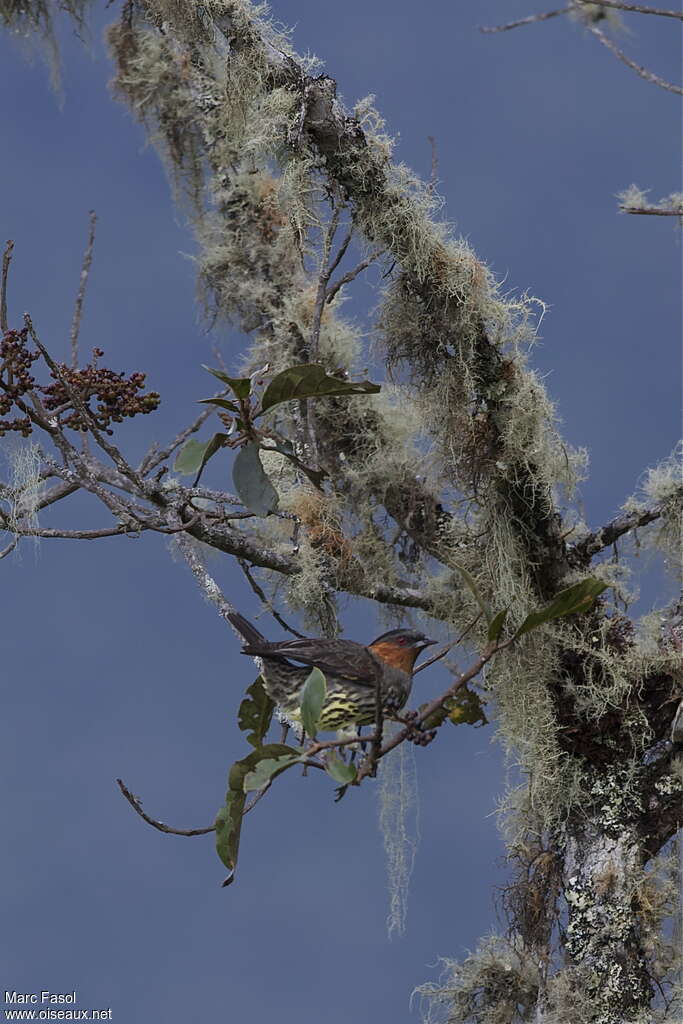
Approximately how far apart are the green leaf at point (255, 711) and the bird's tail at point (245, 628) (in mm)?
57

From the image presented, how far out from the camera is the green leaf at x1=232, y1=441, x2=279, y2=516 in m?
1.76

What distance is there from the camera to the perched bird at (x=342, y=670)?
5.39 feet

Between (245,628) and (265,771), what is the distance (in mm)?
400

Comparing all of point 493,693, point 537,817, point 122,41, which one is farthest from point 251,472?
point 122,41

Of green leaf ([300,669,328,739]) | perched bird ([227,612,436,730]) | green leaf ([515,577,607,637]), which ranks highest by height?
perched bird ([227,612,436,730])

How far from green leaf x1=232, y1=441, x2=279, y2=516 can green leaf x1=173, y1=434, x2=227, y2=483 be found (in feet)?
0.12

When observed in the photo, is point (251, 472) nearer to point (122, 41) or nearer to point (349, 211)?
point (349, 211)

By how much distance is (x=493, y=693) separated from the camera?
263cm

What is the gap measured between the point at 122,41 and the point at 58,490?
1906 mm

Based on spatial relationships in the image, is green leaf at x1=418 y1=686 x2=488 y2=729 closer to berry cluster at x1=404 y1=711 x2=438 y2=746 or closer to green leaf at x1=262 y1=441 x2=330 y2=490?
A: green leaf at x1=262 y1=441 x2=330 y2=490

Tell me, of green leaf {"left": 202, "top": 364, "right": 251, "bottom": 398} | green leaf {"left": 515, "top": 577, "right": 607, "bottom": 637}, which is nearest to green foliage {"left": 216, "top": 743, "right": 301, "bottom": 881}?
green leaf {"left": 515, "top": 577, "right": 607, "bottom": 637}

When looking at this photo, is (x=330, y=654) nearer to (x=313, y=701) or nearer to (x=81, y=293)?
(x=313, y=701)

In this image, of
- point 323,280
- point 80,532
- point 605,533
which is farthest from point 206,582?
point 605,533

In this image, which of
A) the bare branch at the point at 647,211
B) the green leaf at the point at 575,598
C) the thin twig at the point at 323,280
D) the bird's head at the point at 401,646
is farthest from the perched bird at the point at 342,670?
the thin twig at the point at 323,280
